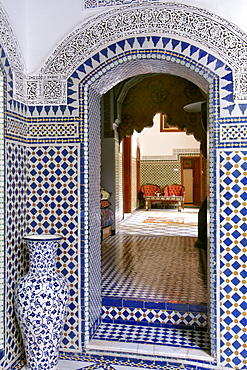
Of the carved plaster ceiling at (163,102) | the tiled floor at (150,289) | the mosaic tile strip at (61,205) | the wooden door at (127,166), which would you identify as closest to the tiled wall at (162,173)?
the wooden door at (127,166)

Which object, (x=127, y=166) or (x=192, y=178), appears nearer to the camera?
(x=127, y=166)

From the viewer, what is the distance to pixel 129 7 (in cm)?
288

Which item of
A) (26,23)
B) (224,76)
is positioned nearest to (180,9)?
(224,76)

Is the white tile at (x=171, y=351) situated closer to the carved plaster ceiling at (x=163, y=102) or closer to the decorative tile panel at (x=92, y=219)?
the decorative tile panel at (x=92, y=219)

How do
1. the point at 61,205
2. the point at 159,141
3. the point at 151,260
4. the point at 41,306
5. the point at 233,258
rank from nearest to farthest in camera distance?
1. the point at 41,306
2. the point at 233,258
3. the point at 61,205
4. the point at 151,260
5. the point at 159,141

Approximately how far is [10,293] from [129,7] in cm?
224

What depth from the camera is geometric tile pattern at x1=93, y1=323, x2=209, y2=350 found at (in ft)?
9.53

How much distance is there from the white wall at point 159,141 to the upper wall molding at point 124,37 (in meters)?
11.7

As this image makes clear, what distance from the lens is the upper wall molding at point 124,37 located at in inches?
107

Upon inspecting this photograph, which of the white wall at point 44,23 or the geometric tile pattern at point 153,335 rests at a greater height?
the white wall at point 44,23

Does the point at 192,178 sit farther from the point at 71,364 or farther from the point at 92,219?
the point at 71,364

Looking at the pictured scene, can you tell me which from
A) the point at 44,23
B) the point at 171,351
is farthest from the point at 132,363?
the point at 44,23

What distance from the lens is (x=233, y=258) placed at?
2.71 meters

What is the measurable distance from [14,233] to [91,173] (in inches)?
29.4
